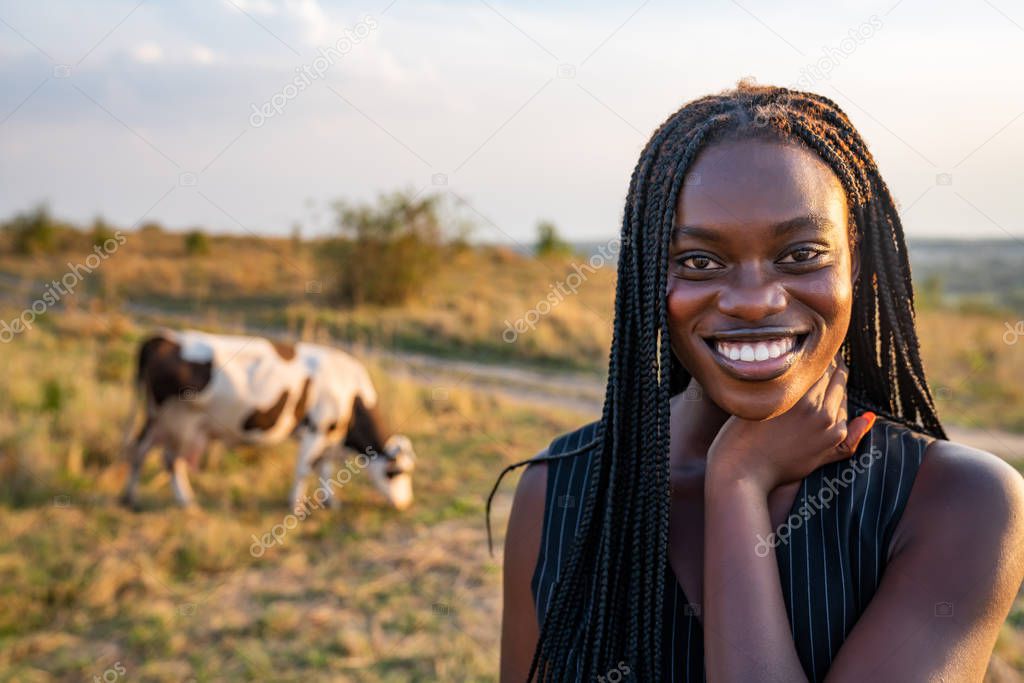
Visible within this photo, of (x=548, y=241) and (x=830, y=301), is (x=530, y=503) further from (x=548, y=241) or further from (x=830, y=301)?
(x=548, y=241)

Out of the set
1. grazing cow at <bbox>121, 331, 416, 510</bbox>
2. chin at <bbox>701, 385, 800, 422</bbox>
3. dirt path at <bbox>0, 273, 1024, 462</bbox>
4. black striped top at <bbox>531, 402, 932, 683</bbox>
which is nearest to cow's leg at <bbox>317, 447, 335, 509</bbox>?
grazing cow at <bbox>121, 331, 416, 510</bbox>

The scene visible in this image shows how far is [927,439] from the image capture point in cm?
136

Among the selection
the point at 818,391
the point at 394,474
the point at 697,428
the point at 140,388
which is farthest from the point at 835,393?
A: the point at 140,388

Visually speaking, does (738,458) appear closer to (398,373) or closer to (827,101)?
(827,101)

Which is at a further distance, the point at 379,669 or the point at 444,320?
the point at 444,320

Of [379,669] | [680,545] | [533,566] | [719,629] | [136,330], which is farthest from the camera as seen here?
[136,330]

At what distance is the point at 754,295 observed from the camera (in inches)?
51.4

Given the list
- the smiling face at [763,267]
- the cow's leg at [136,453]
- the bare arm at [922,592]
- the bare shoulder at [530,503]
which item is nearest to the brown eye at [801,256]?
the smiling face at [763,267]

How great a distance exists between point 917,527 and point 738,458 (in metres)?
0.26

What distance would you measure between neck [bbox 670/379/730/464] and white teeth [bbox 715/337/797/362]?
243mm

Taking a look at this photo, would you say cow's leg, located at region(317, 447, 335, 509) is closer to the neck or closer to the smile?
the neck

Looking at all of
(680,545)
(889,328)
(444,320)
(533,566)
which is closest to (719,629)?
(680,545)

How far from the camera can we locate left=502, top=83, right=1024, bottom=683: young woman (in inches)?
47.4

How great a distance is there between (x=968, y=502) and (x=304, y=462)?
20.2ft
